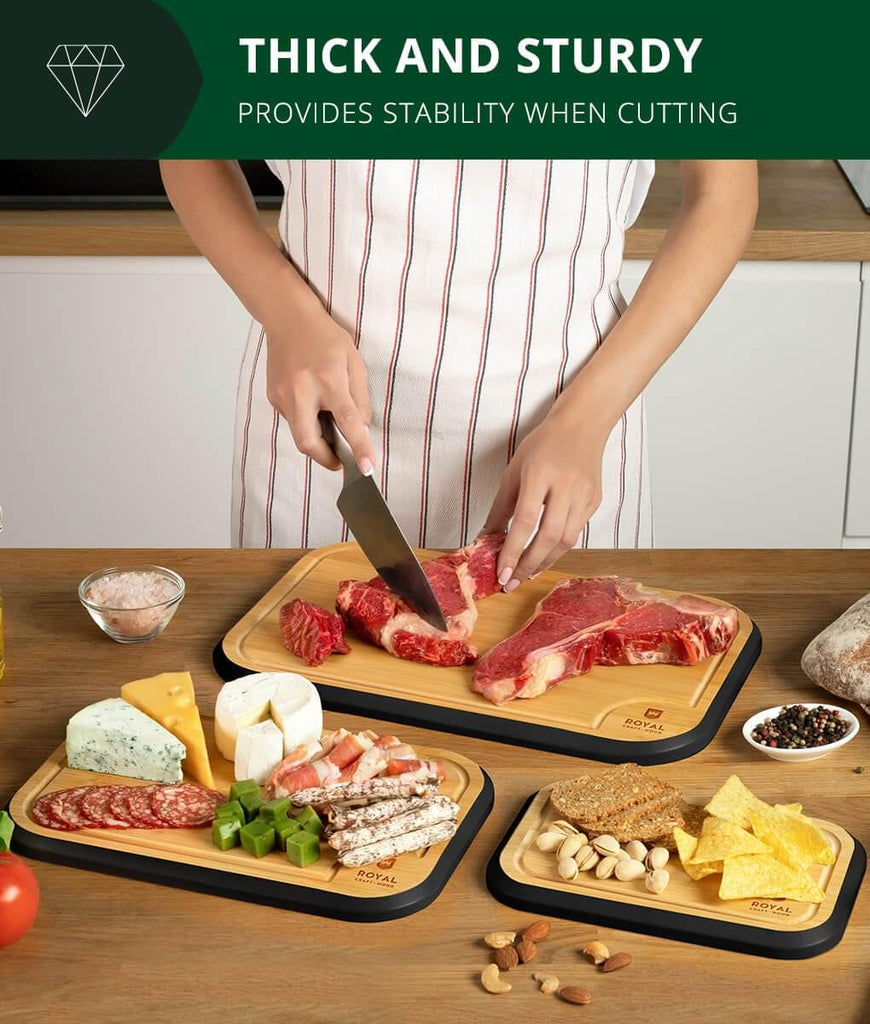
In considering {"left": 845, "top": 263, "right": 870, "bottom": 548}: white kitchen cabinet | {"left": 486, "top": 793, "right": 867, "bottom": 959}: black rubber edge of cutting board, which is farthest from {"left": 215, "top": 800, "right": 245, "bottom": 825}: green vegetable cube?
{"left": 845, "top": 263, "right": 870, "bottom": 548}: white kitchen cabinet

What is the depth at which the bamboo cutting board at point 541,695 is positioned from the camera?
1.55 metres

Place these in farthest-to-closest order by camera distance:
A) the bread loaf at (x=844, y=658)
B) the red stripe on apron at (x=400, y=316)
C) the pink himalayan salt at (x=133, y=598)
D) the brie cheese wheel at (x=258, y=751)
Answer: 1. the red stripe on apron at (x=400, y=316)
2. the pink himalayan salt at (x=133, y=598)
3. the bread loaf at (x=844, y=658)
4. the brie cheese wheel at (x=258, y=751)

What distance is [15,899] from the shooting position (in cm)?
124

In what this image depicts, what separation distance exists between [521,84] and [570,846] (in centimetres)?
122

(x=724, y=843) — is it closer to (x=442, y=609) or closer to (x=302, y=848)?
(x=302, y=848)

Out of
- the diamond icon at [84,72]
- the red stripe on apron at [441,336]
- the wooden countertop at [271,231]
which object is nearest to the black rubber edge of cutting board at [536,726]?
the red stripe on apron at [441,336]

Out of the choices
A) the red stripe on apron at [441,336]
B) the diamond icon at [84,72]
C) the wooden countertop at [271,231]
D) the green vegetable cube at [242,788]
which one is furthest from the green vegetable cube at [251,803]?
the wooden countertop at [271,231]

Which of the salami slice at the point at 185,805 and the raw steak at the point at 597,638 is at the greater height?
the raw steak at the point at 597,638

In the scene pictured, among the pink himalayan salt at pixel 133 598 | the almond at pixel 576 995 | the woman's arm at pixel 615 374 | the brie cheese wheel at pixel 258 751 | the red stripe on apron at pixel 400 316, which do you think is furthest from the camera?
the red stripe on apron at pixel 400 316

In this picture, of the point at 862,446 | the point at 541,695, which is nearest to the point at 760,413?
the point at 862,446

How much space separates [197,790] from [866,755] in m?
0.70

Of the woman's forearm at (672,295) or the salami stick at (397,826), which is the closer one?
the salami stick at (397,826)

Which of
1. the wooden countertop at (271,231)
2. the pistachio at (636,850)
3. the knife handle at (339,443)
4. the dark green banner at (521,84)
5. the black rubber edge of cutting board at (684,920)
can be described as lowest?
the black rubber edge of cutting board at (684,920)

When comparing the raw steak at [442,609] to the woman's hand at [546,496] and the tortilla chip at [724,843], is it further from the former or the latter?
the tortilla chip at [724,843]
